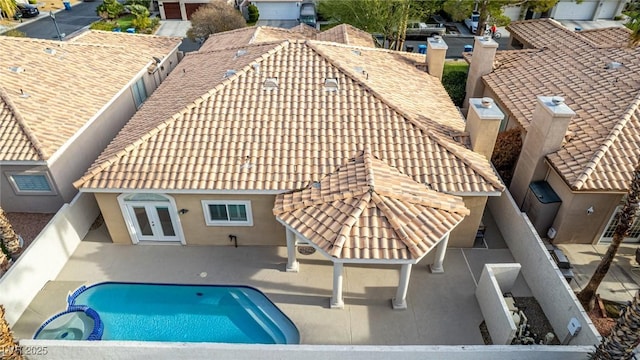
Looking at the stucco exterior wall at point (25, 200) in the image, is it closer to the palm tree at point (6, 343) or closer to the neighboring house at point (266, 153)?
the neighboring house at point (266, 153)

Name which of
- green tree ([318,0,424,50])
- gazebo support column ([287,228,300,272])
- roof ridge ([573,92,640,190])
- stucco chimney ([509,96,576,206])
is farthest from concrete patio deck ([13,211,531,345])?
green tree ([318,0,424,50])

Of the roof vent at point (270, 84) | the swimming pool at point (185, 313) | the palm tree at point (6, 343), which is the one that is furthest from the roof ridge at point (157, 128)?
the palm tree at point (6, 343)

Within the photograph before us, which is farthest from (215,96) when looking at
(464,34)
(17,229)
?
(464,34)

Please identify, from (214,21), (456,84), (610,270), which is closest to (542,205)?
(610,270)

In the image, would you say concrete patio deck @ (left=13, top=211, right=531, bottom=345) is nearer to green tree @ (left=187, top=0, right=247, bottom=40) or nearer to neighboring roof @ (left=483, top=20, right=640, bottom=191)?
neighboring roof @ (left=483, top=20, right=640, bottom=191)

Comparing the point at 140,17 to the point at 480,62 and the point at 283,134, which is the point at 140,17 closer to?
the point at 283,134

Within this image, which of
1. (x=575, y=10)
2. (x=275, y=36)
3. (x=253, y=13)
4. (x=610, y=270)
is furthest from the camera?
(x=575, y=10)
